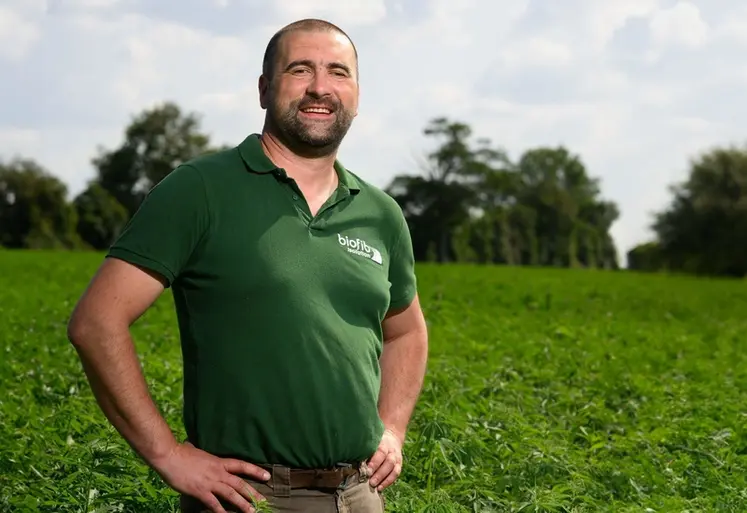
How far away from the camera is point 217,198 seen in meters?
3.05

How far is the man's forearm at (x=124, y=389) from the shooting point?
9.71ft

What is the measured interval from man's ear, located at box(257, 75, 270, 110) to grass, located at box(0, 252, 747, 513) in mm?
2276

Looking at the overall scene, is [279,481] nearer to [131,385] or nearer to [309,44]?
[131,385]

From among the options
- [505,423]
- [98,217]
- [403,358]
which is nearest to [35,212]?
[98,217]

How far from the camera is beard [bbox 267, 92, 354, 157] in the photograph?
128 inches

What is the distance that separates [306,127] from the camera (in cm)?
326

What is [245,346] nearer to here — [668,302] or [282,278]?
[282,278]

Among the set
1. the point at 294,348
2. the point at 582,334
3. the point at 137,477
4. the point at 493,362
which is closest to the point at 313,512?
the point at 294,348

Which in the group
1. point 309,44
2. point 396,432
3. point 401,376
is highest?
point 309,44

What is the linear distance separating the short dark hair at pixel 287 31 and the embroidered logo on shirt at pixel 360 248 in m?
0.55

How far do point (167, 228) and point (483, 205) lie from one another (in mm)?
100365

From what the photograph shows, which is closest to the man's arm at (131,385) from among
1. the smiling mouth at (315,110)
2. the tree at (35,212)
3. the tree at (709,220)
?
the smiling mouth at (315,110)

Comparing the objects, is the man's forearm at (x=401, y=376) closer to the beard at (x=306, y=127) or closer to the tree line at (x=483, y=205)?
the beard at (x=306, y=127)

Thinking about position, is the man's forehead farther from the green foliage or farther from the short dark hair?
the green foliage
